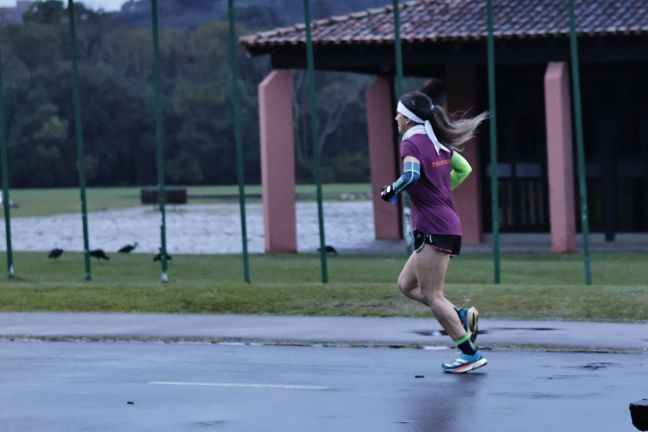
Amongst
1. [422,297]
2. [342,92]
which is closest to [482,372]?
[422,297]

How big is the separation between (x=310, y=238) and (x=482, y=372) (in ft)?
94.5

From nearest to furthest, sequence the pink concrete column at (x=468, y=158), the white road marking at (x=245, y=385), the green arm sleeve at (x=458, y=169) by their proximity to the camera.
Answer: the white road marking at (x=245, y=385) < the green arm sleeve at (x=458, y=169) < the pink concrete column at (x=468, y=158)

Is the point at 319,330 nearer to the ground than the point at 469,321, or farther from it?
nearer to the ground

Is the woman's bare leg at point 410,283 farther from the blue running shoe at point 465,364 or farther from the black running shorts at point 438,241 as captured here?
the blue running shoe at point 465,364

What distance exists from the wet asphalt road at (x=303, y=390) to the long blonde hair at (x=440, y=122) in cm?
172

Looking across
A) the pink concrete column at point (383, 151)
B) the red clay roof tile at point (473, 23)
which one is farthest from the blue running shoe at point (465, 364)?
the pink concrete column at point (383, 151)

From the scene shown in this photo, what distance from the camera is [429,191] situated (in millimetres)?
12305

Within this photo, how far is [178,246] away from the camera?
125 feet

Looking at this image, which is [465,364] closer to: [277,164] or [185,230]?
[277,164]

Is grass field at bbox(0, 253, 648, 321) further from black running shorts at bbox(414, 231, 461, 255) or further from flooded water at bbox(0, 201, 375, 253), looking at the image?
flooded water at bbox(0, 201, 375, 253)

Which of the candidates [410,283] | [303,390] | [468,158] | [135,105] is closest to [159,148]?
[410,283]

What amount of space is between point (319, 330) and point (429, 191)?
11.6 ft

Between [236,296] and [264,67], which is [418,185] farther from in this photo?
[264,67]

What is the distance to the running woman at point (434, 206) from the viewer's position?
1228 cm
